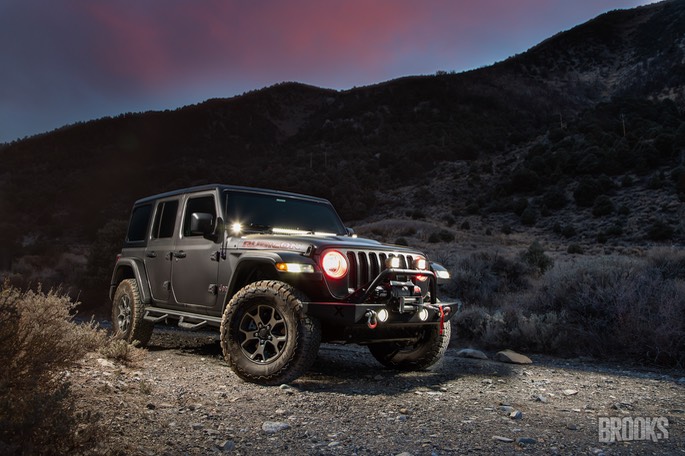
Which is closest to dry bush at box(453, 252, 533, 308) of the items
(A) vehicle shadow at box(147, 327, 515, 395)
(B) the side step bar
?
(A) vehicle shadow at box(147, 327, 515, 395)

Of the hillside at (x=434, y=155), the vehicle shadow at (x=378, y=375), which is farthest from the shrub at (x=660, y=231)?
the vehicle shadow at (x=378, y=375)

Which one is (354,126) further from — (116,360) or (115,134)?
(116,360)

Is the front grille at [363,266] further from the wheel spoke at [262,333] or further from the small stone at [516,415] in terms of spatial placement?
the small stone at [516,415]

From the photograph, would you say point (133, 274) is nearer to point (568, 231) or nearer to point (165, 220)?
point (165, 220)

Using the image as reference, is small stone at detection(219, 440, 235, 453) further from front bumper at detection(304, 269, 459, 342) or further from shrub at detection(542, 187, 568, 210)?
shrub at detection(542, 187, 568, 210)

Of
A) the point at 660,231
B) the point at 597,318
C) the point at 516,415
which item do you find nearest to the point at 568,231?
the point at 660,231

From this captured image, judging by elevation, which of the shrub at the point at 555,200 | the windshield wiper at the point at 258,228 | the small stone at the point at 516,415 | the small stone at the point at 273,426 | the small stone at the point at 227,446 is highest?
the shrub at the point at 555,200

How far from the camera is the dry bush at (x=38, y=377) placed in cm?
269

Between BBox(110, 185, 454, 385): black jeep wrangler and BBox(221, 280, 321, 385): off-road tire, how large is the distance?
0.01m

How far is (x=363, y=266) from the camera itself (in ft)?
17.9

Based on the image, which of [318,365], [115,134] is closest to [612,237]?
[318,365]

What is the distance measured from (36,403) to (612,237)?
35992 mm

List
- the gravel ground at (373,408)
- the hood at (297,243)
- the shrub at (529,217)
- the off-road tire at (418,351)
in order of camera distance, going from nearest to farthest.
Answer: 1. the gravel ground at (373,408)
2. the hood at (297,243)
3. the off-road tire at (418,351)
4. the shrub at (529,217)

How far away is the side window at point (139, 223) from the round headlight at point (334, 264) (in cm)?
392
